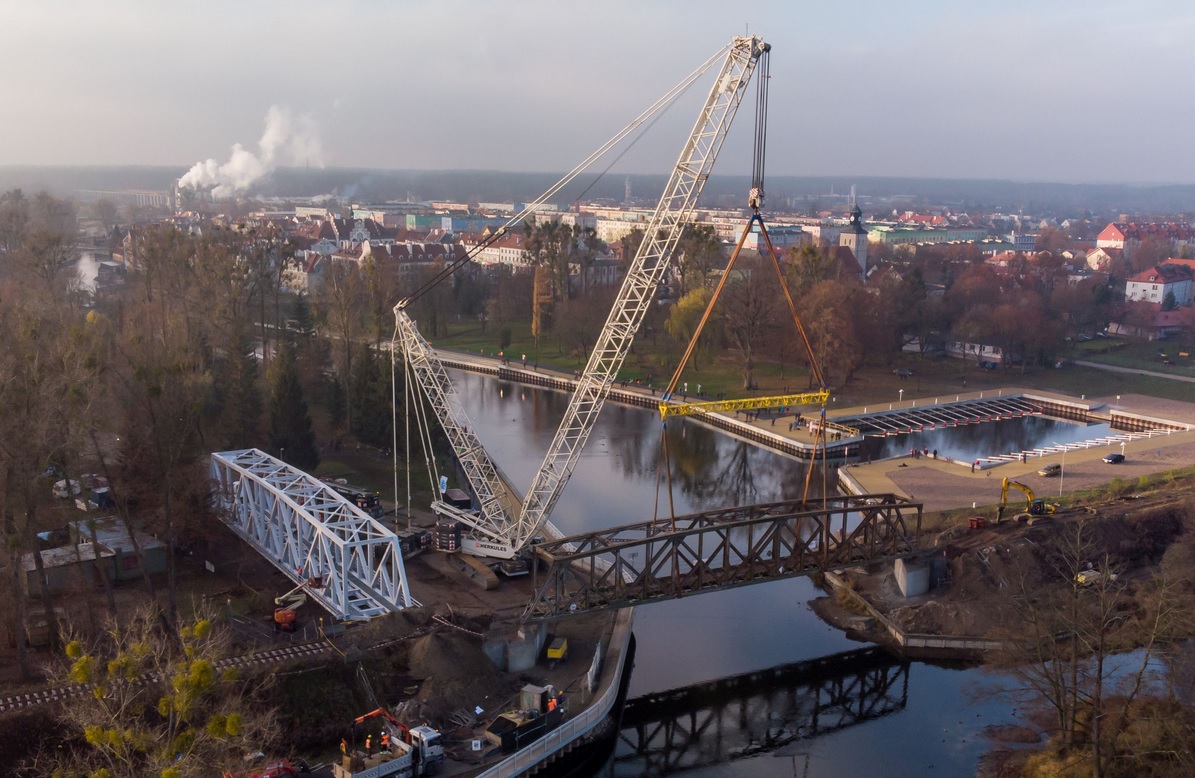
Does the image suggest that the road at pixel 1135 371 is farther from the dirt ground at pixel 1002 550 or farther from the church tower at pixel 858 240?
the church tower at pixel 858 240

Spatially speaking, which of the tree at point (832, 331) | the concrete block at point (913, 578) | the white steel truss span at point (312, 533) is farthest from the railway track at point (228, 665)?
the tree at point (832, 331)

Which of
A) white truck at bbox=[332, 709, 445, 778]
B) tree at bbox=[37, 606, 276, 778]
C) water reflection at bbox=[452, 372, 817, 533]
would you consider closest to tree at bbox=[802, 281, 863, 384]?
water reflection at bbox=[452, 372, 817, 533]

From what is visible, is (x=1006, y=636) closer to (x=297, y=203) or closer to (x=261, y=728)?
(x=261, y=728)

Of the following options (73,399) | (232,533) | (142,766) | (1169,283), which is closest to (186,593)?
(232,533)

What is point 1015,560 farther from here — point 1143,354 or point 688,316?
point 1143,354

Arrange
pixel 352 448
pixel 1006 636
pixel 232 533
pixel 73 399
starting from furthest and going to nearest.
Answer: pixel 352 448 < pixel 232 533 < pixel 1006 636 < pixel 73 399

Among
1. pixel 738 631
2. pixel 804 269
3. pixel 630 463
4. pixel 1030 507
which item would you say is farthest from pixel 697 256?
pixel 738 631

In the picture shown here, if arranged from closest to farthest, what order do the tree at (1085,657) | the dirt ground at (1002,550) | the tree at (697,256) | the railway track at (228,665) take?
the railway track at (228,665)
the tree at (1085,657)
the dirt ground at (1002,550)
the tree at (697,256)

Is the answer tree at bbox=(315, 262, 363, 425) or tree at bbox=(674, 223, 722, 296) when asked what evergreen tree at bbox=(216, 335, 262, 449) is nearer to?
tree at bbox=(315, 262, 363, 425)
